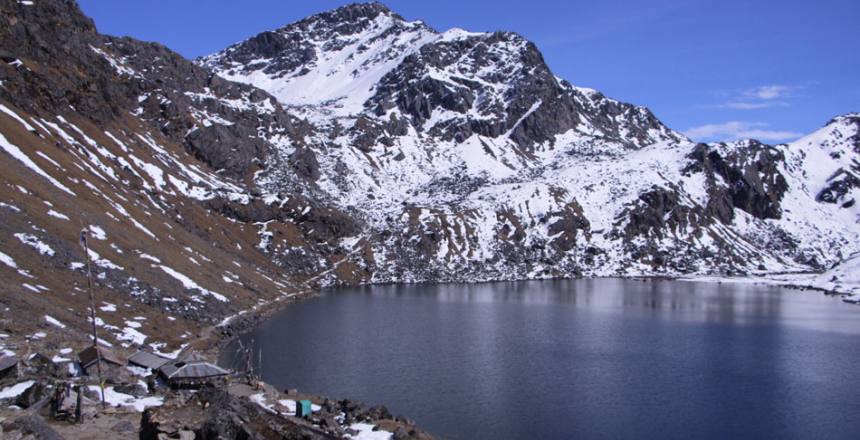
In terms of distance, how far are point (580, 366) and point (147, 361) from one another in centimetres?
5161

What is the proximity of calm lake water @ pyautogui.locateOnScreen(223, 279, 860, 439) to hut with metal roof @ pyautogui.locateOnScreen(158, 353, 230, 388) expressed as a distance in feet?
59.3

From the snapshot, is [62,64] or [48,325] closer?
[48,325]

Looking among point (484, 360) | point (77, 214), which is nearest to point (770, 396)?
point (484, 360)

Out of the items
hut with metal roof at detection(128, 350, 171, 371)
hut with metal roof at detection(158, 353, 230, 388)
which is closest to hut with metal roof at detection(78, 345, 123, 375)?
hut with metal roof at detection(158, 353, 230, 388)

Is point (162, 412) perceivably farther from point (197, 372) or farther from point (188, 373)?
point (197, 372)

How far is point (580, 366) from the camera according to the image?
81.7 m

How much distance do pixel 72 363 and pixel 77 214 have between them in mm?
60612

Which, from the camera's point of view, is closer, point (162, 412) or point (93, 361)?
point (162, 412)

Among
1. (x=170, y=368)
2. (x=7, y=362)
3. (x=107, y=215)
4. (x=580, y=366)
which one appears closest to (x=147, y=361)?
(x=170, y=368)

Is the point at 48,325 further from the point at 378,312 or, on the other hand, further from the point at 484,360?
the point at 378,312

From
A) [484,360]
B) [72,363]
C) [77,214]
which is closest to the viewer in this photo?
[72,363]

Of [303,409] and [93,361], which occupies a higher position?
[93,361]

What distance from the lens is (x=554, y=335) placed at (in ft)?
346

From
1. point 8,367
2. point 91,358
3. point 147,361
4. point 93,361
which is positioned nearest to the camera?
point 8,367
